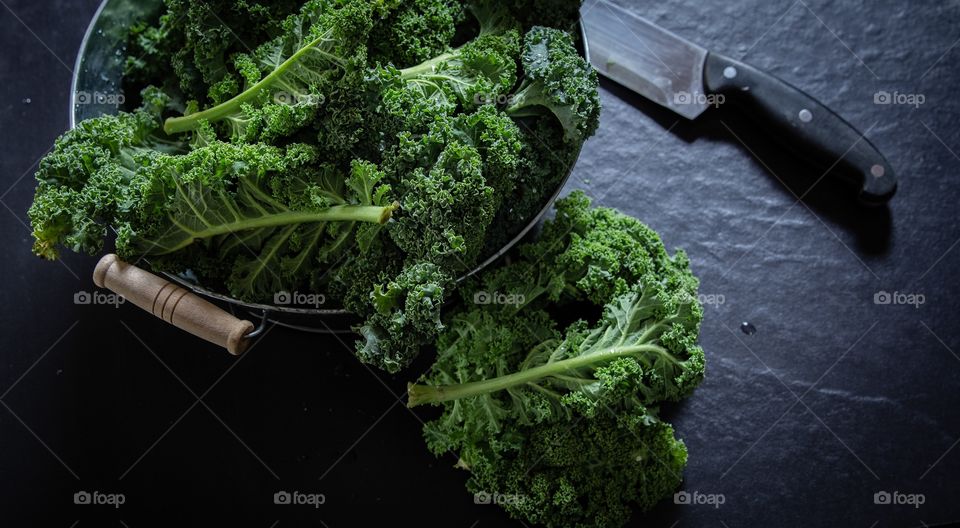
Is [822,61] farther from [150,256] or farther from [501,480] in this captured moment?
[150,256]

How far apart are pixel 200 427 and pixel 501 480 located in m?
1.20

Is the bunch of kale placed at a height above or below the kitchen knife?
above

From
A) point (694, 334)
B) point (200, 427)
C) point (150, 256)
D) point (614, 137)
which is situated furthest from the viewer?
point (614, 137)

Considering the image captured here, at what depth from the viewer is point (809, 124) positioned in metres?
3.57

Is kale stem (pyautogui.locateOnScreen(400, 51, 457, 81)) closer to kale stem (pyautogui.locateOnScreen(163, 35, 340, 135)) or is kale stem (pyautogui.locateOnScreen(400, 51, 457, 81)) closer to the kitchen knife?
kale stem (pyautogui.locateOnScreen(163, 35, 340, 135))

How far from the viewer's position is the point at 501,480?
10.9 feet

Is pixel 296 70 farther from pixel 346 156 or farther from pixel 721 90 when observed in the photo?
pixel 721 90

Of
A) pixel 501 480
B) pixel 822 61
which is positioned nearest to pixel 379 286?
pixel 501 480

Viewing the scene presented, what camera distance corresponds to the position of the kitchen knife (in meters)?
3.58

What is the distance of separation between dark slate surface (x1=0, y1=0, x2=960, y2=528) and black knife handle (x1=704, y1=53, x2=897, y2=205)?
0.46ft

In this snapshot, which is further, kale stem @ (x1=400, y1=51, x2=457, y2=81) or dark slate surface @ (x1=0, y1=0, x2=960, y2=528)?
dark slate surface @ (x1=0, y1=0, x2=960, y2=528)

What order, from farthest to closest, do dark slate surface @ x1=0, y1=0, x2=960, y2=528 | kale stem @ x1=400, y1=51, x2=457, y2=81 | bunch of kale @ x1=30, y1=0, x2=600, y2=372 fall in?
dark slate surface @ x1=0, y1=0, x2=960, y2=528, kale stem @ x1=400, y1=51, x2=457, y2=81, bunch of kale @ x1=30, y1=0, x2=600, y2=372

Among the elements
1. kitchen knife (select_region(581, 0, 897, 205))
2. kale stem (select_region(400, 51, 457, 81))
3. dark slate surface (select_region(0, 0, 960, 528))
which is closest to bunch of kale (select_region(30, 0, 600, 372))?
kale stem (select_region(400, 51, 457, 81))

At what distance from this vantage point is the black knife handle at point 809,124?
3572mm
